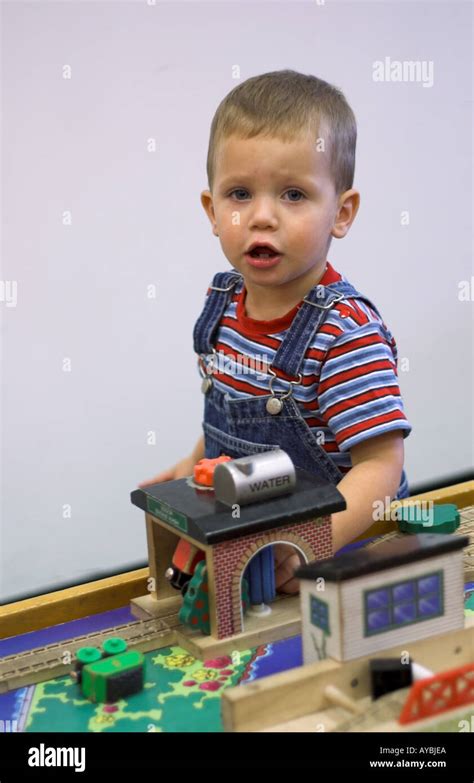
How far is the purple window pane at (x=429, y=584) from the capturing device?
2.78 feet

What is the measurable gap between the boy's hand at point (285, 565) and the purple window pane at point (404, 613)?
0.20 metres

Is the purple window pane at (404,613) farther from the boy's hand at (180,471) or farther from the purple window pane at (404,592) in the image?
the boy's hand at (180,471)

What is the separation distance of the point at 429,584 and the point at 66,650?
0.35 metres

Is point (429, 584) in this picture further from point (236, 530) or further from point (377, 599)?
point (236, 530)

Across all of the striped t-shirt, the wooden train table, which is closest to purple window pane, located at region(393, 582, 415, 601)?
the wooden train table

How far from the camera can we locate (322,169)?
109 centimetres

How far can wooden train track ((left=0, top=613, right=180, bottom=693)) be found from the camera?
95cm

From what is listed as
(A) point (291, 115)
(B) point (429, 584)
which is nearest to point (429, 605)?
(B) point (429, 584)

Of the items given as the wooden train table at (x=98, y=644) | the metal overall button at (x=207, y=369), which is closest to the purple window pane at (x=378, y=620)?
the wooden train table at (x=98, y=644)

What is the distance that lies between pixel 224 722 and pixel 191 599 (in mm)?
174

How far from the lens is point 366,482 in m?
1.07

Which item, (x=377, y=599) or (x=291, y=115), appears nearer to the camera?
(x=377, y=599)

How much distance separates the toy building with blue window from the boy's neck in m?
0.39
